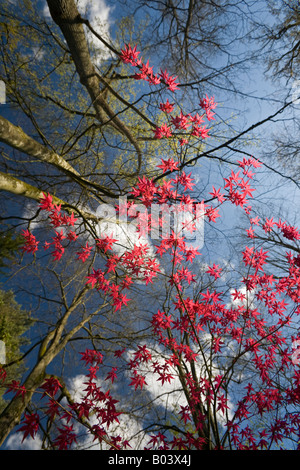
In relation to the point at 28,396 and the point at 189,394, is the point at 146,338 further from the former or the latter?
the point at 28,396

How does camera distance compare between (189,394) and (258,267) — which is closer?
(189,394)

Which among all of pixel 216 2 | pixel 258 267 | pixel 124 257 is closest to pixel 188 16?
pixel 216 2

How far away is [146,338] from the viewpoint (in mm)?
4152

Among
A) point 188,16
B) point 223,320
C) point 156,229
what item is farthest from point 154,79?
point 223,320

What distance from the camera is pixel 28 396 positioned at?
2514 millimetres

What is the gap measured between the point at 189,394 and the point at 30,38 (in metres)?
6.41

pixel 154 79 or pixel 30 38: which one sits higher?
pixel 30 38

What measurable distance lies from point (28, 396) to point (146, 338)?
209 cm
